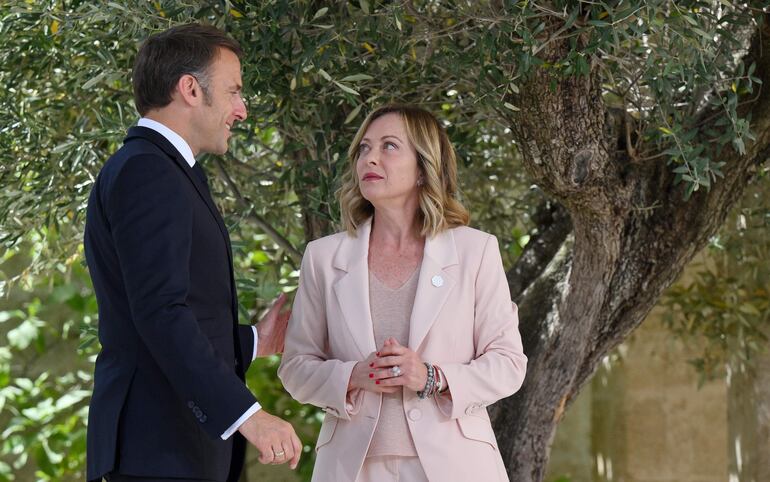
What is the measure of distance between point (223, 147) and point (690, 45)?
147 centimetres

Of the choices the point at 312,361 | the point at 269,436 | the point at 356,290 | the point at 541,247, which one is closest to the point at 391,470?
the point at 312,361

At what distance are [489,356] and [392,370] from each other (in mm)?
301

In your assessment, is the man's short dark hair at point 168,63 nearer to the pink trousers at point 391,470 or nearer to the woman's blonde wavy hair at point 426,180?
the woman's blonde wavy hair at point 426,180

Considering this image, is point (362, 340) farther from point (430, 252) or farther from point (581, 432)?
point (581, 432)

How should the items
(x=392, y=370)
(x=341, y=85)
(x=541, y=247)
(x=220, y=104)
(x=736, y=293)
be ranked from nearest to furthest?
(x=220, y=104)
(x=392, y=370)
(x=341, y=85)
(x=541, y=247)
(x=736, y=293)

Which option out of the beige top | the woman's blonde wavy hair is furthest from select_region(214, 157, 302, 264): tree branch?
the beige top

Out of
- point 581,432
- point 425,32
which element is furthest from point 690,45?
point 581,432

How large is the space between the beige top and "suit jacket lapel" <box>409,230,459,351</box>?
0.17ft

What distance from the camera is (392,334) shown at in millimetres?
3068

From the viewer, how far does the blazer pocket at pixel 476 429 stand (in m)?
3.00

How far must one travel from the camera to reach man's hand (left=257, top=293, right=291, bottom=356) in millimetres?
3145

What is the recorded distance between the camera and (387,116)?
326 cm

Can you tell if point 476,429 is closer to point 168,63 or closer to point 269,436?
point 269,436

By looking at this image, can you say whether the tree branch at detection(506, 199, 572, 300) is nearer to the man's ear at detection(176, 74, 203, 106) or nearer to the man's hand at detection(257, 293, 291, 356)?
the man's hand at detection(257, 293, 291, 356)
